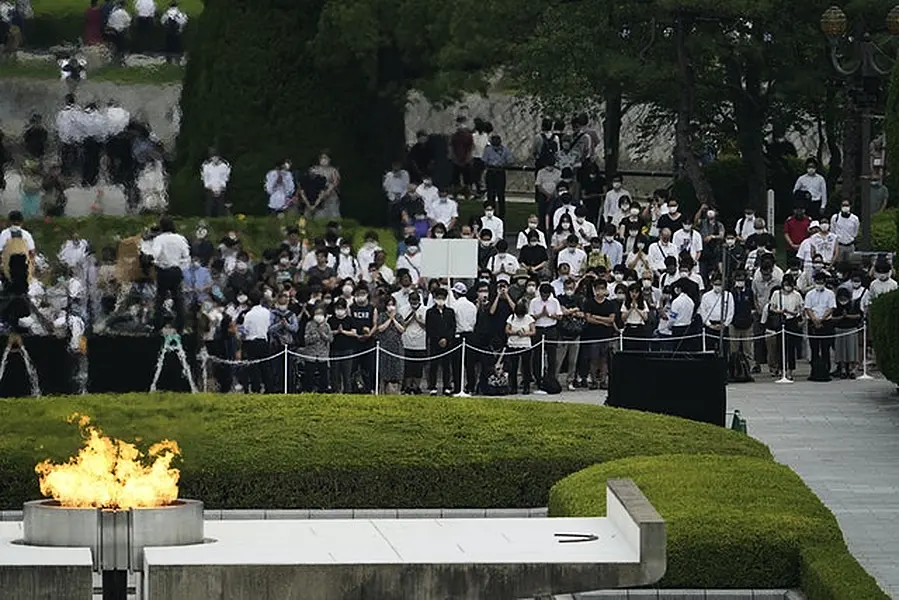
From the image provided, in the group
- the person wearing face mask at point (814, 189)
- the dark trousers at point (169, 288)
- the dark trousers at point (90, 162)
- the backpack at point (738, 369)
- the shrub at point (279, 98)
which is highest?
the shrub at point (279, 98)

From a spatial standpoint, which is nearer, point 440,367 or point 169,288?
point 440,367

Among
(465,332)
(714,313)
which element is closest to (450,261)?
(465,332)

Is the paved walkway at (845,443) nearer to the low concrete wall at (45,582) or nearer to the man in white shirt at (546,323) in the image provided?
the man in white shirt at (546,323)

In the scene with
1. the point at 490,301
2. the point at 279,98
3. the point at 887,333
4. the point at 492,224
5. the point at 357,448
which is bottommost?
Result: the point at 357,448

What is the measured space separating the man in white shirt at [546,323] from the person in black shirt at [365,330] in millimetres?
2143

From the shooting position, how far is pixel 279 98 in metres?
47.4

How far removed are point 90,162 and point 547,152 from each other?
8250 millimetres

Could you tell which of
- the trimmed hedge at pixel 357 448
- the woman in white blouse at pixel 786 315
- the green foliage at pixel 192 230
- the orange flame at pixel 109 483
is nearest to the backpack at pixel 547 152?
the green foliage at pixel 192 230

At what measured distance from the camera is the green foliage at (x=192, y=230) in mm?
40594

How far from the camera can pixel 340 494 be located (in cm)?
2305

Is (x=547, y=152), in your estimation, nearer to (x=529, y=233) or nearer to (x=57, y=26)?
(x=529, y=233)

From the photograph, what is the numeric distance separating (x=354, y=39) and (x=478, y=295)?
1260cm

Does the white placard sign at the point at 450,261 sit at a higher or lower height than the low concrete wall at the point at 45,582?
higher

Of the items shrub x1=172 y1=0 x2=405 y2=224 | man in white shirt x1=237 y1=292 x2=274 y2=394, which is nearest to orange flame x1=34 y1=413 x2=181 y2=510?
man in white shirt x1=237 y1=292 x2=274 y2=394
